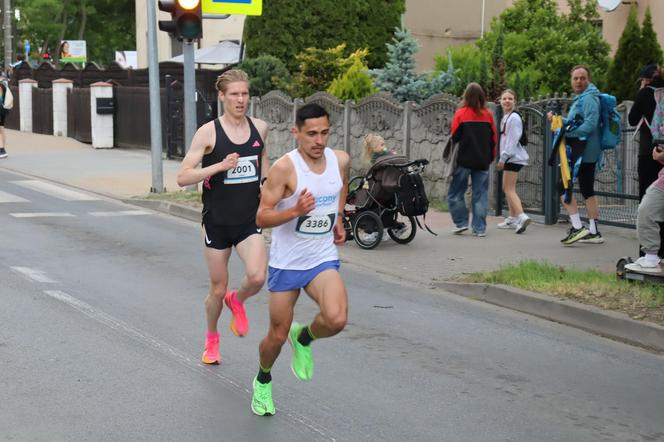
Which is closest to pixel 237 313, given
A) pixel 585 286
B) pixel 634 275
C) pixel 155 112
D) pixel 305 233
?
pixel 305 233

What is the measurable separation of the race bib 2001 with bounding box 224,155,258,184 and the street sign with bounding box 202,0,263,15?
1062cm

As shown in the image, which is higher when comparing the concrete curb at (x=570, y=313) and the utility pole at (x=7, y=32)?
the utility pole at (x=7, y=32)

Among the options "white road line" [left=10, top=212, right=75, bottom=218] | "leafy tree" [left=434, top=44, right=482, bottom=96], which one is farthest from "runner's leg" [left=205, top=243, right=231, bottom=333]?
"leafy tree" [left=434, top=44, right=482, bottom=96]

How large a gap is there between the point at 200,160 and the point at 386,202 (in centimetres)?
591

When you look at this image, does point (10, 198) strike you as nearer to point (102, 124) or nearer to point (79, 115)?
point (102, 124)

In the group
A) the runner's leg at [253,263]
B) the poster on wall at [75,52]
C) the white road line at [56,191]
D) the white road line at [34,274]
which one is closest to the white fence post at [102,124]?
the white road line at [56,191]

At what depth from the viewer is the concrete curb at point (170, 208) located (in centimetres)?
1691

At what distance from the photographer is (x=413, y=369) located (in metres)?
7.85

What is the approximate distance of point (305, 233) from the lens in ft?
21.2

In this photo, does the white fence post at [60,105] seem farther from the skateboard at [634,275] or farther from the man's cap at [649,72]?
the skateboard at [634,275]

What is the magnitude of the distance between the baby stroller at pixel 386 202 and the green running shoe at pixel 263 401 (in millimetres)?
6591

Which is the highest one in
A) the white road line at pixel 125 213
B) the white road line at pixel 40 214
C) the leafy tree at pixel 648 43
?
the leafy tree at pixel 648 43

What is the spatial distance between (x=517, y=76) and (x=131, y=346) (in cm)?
1665

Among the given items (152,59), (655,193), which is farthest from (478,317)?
(152,59)
